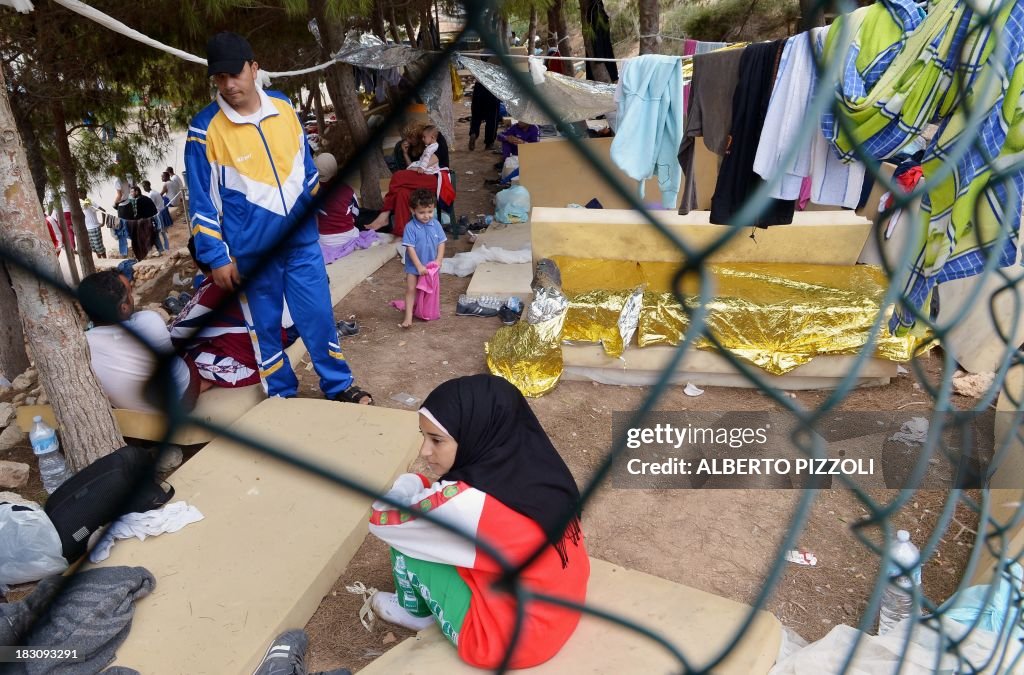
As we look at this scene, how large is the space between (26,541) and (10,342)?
94.1 inches

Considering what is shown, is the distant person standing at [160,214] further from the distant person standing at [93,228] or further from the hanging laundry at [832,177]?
the hanging laundry at [832,177]

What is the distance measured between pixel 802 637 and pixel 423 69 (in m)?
2.75

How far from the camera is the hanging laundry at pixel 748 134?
11.3 feet

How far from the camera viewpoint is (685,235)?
15.1 feet

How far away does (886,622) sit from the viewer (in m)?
2.53

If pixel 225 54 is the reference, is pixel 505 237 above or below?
below

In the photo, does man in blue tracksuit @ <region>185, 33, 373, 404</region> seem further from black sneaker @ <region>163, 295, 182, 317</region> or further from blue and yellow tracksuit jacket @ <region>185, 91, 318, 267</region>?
black sneaker @ <region>163, 295, 182, 317</region>

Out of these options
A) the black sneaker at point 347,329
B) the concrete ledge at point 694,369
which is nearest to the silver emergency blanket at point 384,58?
the black sneaker at point 347,329

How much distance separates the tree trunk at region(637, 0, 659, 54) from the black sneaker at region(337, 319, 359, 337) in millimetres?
4542

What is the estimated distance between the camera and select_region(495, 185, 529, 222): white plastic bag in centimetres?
677

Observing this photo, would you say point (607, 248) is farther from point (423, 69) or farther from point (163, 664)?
point (423, 69)

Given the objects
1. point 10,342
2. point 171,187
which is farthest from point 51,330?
point 171,187

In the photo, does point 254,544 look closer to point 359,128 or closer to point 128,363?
point 128,363

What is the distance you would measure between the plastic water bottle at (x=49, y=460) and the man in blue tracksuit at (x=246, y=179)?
1036 mm
